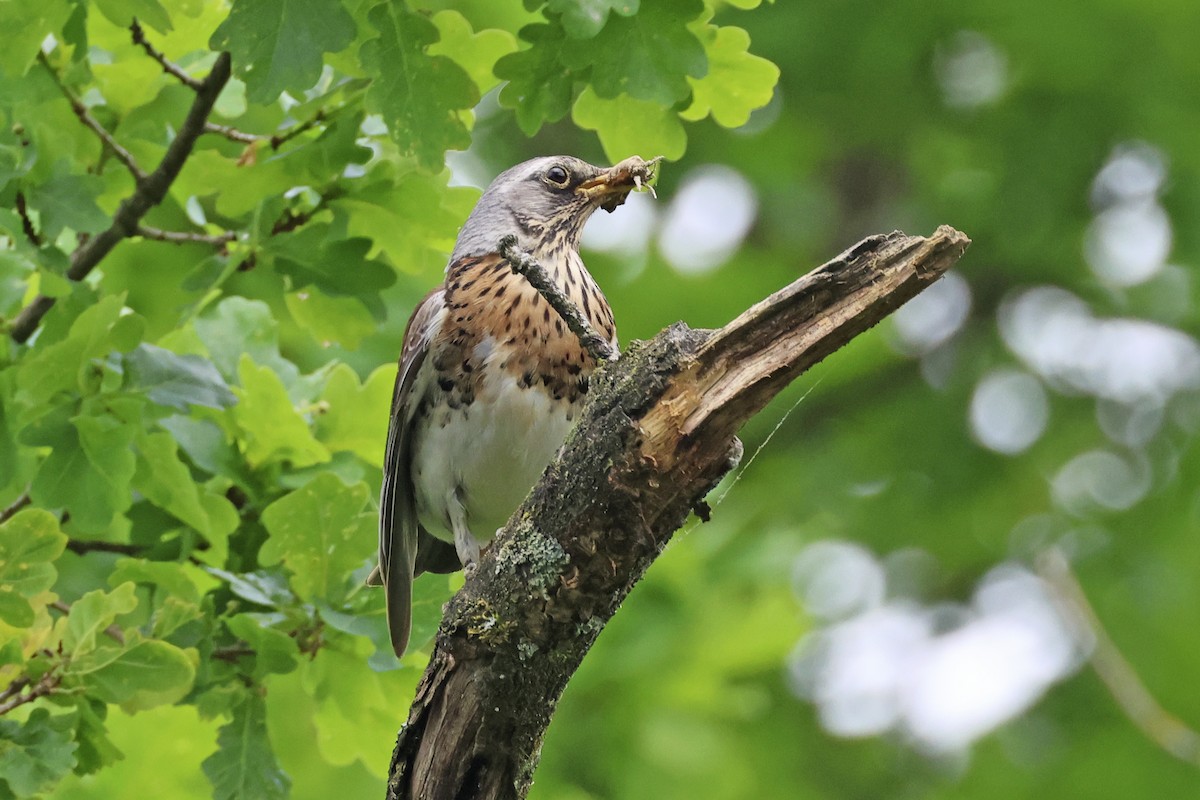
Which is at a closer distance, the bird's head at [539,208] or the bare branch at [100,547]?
the bare branch at [100,547]

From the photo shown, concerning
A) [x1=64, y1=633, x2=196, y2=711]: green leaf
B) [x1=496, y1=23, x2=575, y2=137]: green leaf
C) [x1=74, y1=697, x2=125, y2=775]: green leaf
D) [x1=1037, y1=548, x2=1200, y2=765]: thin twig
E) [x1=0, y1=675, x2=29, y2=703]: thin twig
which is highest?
[x1=496, y1=23, x2=575, y2=137]: green leaf

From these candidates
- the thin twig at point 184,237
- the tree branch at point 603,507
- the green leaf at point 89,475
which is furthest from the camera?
the thin twig at point 184,237

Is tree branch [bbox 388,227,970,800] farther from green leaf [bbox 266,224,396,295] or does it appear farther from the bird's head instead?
the bird's head

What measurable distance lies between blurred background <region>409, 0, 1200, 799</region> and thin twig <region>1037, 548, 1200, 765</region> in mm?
25

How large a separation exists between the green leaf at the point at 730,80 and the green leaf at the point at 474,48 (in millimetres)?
562

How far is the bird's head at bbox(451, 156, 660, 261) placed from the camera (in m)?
5.06

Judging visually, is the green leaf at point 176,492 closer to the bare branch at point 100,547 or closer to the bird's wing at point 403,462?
the bare branch at point 100,547

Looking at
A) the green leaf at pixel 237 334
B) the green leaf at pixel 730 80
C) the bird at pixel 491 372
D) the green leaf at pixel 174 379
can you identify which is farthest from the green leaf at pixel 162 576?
the green leaf at pixel 730 80

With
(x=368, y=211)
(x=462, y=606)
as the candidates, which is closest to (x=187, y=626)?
(x=462, y=606)

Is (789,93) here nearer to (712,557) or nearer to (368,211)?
(712,557)

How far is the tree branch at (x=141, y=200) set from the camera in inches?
168

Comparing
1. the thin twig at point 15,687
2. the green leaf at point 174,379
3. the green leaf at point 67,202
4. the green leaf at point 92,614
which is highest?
the green leaf at point 67,202

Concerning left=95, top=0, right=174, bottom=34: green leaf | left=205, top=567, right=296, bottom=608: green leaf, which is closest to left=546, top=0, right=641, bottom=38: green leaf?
left=95, top=0, right=174, bottom=34: green leaf

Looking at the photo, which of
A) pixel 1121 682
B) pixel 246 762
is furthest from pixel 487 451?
pixel 1121 682
